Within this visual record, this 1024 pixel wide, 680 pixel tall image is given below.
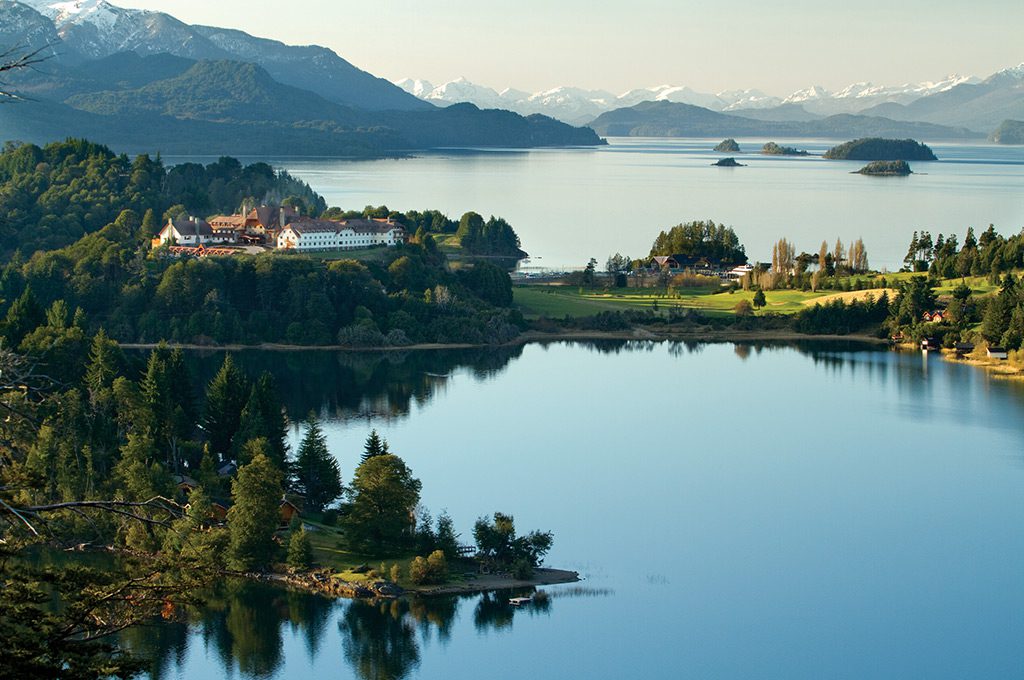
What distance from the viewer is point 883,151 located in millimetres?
108688

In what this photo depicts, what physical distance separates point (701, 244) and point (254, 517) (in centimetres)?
2707

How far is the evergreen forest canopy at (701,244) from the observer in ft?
131

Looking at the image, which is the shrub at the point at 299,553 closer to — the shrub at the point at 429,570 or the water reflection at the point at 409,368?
the shrub at the point at 429,570

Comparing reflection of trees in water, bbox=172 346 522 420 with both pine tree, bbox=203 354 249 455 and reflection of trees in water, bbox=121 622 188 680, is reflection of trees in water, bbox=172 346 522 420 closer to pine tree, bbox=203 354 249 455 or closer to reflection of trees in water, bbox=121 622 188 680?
pine tree, bbox=203 354 249 455

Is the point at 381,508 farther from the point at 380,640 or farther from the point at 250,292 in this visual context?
the point at 250,292

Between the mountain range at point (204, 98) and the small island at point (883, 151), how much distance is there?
34.0 m

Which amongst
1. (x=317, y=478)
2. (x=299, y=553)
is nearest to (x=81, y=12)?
(x=317, y=478)

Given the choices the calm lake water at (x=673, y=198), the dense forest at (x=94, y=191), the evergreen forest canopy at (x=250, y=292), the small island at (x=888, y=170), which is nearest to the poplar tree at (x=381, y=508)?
the evergreen forest canopy at (x=250, y=292)

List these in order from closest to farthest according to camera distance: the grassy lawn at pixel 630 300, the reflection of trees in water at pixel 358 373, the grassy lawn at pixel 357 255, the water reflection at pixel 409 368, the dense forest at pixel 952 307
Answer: the reflection of trees in water at pixel 358 373
the water reflection at pixel 409 368
the dense forest at pixel 952 307
the grassy lawn at pixel 357 255
the grassy lawn at pixel 630 300

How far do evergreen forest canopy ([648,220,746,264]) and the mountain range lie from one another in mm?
37168

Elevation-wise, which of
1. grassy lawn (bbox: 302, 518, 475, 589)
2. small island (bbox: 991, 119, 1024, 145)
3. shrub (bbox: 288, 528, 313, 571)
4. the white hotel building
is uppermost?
small island (bbox: 991, 119, 1024, 145)

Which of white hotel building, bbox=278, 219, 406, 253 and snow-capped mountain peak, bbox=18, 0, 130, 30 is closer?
white hotel building, bbox=278, 219, 406, 253

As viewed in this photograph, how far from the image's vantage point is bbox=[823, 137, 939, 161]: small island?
10788 cm

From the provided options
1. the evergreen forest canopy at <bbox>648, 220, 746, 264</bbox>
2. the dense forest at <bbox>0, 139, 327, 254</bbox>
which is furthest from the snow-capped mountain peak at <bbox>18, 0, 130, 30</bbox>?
the evergreen forest canopy at <bbox>648, 220, 746, 264</bbox>
